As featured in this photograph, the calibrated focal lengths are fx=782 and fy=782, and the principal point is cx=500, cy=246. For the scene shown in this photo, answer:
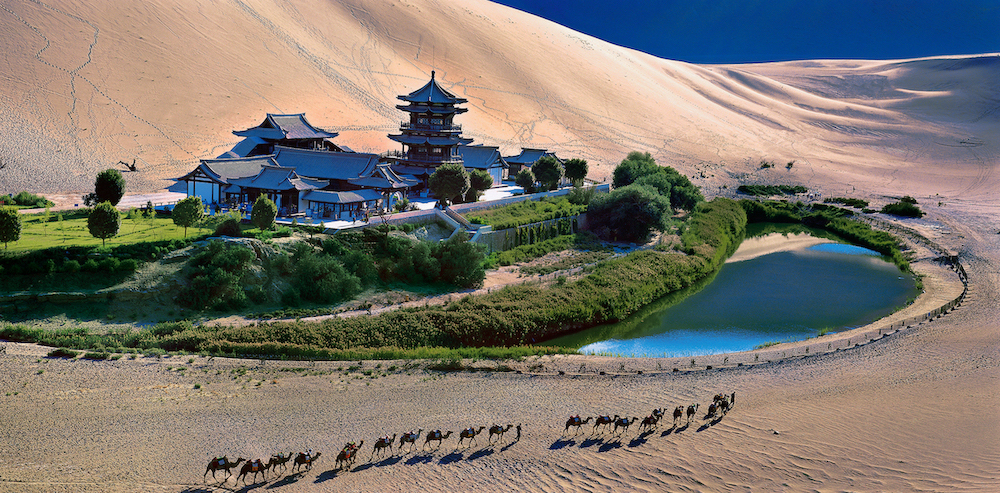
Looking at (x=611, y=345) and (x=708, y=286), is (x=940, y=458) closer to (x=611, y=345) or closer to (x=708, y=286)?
(x=611, y=345)

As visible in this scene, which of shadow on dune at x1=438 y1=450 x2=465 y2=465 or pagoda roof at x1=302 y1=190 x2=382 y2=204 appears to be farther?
pagoda roof at x1=302 y1=190 x2=382 y2=204

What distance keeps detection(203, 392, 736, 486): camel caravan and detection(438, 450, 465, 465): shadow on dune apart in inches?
11.5

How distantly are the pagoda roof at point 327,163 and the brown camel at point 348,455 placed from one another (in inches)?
1118

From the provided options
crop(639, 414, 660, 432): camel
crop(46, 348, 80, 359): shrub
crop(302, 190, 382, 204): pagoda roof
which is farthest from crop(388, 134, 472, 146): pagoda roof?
crop(639, 414, 660, 432): camel

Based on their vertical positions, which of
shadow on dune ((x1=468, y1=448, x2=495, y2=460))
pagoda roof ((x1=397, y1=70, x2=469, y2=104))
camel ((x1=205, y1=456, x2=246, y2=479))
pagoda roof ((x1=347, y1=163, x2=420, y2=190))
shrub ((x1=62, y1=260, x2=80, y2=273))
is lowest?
shadow on dune ((x1=468, y1=448, x2=495, y2=460))

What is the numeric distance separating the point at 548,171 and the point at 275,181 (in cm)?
2034

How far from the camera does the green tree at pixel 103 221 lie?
99.1 feet

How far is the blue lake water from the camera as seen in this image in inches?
1246

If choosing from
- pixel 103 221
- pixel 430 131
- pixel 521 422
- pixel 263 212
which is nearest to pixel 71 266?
pixel 103 221

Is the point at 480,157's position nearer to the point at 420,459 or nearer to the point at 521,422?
the point at 521,422

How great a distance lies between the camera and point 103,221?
30344mm

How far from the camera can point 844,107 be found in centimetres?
12050

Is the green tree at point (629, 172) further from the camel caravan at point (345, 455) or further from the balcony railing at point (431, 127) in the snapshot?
the camel caravan at point (345, 455)

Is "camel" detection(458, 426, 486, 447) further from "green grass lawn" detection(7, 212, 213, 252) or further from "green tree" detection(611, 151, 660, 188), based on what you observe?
"green tree" detection(611, 151, 660, 188)
